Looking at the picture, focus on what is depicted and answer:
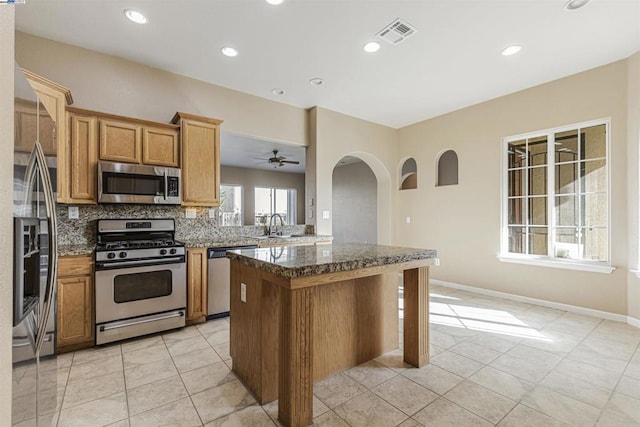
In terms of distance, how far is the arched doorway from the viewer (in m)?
7.87

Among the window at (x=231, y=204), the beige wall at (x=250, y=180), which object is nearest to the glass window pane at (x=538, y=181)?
the beige wall at (x=250, y=180)

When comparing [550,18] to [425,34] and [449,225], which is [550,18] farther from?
[449,225]

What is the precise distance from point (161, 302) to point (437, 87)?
4.31 meters

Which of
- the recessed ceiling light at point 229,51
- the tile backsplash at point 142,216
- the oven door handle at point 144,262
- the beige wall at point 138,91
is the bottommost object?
the oven door handle at point 144,262

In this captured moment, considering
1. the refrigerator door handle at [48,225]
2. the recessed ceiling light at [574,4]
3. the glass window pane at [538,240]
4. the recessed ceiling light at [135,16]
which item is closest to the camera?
the refrigerator door handle at [48,225]

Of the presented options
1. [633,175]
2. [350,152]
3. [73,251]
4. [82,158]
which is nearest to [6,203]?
[73,251]

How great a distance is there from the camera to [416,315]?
2.30 metres

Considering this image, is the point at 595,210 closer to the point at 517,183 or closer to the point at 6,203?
the point at 517,183

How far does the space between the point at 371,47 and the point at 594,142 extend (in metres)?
3.05

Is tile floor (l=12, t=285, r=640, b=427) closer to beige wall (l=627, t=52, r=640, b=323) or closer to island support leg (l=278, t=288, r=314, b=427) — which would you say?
island support leg (l=278, t=288, r=314, b=427)

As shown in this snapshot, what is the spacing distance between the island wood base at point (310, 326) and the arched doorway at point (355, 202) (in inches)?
208

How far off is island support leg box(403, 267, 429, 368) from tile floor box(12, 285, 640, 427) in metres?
0.10

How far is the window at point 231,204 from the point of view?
29.6ft

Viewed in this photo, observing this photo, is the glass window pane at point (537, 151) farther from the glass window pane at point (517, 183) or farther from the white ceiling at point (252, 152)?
the white ceiling at point (252, 152)
